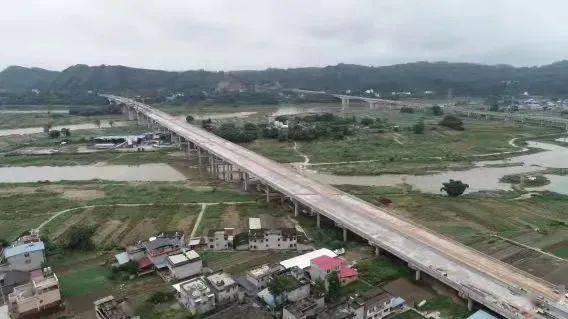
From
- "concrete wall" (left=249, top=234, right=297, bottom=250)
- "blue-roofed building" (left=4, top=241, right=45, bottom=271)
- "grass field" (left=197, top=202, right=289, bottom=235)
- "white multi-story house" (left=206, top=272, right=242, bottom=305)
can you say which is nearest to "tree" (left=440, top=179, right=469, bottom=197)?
"grass field" (left=197, top=202, right=289, bottom=235)

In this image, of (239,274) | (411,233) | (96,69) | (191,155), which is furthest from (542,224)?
(96,69)

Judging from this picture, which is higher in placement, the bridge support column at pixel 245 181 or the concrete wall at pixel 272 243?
the bridge support column at pixel 245 181

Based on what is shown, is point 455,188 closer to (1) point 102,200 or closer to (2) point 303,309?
(2) point 303,309

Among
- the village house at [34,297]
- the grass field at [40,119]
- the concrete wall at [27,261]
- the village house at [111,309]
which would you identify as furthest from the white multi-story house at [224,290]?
the grass field at [40,119]

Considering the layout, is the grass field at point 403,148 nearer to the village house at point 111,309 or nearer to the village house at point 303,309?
the village house at point 303,309

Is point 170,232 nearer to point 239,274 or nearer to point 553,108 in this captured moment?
point 239,274
